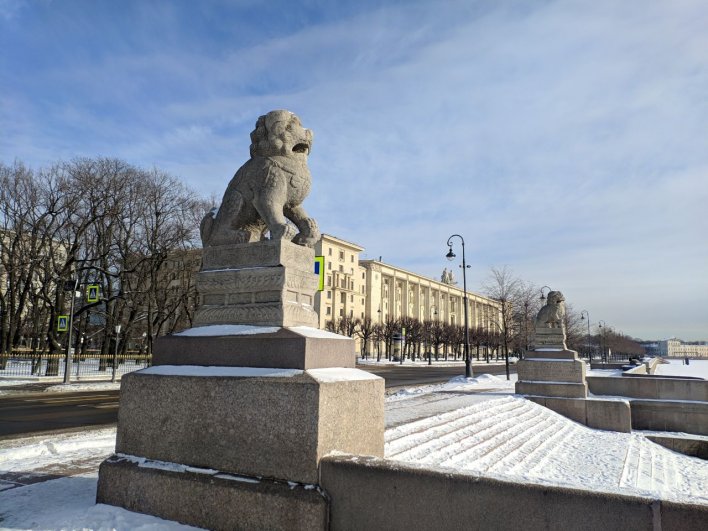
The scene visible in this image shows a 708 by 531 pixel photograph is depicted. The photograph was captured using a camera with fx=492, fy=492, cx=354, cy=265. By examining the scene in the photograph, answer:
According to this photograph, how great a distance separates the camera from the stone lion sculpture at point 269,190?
222 inches

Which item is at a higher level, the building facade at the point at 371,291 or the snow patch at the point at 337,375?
the building facade at the point at 371,291

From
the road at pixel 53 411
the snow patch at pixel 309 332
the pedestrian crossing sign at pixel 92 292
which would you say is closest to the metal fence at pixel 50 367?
the pedestrian crossing sign at pixel 92 292

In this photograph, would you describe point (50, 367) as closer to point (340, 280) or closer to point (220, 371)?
point (220, 371)

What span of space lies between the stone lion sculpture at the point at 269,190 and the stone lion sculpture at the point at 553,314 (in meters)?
15.4

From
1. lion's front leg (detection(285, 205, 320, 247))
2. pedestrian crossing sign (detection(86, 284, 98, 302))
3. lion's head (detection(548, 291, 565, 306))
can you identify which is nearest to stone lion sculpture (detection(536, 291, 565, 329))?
lion's head (detection(548, 291, 565, 306))

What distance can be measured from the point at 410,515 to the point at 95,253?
115ft

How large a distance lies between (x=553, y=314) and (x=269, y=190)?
16096mm

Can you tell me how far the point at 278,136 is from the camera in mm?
5820

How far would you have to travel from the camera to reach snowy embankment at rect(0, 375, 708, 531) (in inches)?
169

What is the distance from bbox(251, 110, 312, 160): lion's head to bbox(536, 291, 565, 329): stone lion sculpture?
51.2ft

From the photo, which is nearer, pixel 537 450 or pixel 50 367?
pixel 537 450

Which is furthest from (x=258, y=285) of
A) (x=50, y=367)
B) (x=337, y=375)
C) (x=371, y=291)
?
(x=371, y=291)

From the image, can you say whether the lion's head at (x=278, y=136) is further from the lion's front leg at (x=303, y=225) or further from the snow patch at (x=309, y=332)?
the snow patch at (x=309, y=332)

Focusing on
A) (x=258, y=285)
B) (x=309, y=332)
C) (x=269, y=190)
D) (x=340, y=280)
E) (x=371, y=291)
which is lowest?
(x=309, y=332)
